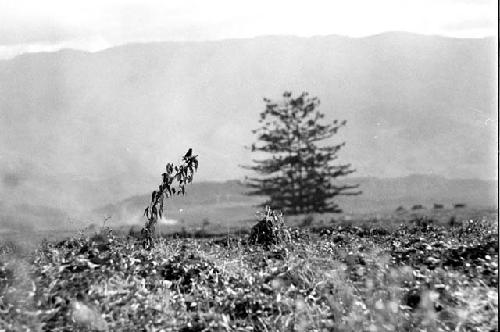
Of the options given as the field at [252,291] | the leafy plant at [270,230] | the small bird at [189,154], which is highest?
the small bird at [189,154]

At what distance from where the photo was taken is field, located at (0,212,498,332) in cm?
693

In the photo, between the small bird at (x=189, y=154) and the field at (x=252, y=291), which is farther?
the small bird at (x=189, y=154)

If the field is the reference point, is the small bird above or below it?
above

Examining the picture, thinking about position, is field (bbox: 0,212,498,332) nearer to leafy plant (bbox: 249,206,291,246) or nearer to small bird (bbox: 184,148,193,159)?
small bird (bbox: 184,148,193,159)

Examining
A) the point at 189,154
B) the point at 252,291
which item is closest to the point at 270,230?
Result: the point at 189,154

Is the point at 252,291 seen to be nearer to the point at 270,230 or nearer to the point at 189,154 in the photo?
the point at 189,154

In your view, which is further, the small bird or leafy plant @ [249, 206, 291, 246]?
leafy plant @ [249, 206, 291, 246]

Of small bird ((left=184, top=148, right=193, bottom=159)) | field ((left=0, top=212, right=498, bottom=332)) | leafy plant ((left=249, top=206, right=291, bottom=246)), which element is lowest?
field ((left=0, top=212, right=498, bottom=332))

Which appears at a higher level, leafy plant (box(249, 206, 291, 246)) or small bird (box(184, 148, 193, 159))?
small bird (box(184, 148, 193, 159))

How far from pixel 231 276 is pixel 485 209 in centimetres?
1089

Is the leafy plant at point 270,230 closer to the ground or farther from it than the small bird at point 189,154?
closer to the ground

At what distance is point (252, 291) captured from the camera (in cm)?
802

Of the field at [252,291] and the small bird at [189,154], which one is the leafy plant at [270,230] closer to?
the small bird at [189,154]

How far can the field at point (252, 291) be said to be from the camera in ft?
22.7
